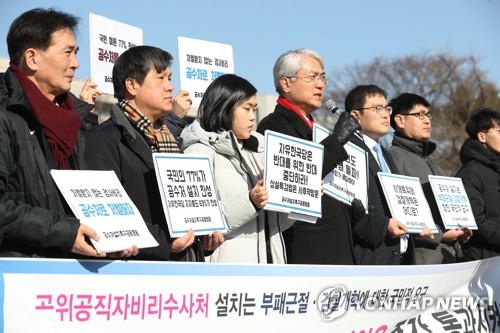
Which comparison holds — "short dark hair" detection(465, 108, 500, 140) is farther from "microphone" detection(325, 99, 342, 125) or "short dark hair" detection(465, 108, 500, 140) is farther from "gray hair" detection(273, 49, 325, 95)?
"microphone" detection(325, 99, 342, 125)

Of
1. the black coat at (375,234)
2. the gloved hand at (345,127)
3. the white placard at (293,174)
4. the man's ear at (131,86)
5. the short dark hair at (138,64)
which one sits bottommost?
the black coat at (375,234)

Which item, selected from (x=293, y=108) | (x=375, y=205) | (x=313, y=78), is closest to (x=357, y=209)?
(x=375, y=205)

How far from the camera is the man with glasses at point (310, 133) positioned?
5438 millimetres

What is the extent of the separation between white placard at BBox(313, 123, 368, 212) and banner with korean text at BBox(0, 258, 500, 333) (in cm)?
52

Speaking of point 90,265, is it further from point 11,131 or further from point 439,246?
point 439,246

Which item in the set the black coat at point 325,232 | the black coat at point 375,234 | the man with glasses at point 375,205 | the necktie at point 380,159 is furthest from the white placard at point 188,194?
the necktie at point 380,159

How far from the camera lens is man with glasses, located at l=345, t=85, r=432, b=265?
586 cm

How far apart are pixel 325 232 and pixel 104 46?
7.18 ft

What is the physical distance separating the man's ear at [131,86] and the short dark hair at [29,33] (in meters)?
0.66

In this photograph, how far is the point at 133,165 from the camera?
14.8 feet

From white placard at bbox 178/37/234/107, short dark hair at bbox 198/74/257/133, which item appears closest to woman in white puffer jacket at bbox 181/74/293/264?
short dark hair at bbox 198/74/257/133

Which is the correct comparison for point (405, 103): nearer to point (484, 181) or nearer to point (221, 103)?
point (484, 181)

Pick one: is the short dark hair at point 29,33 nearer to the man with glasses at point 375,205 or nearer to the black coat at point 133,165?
the black coat at point 133,165

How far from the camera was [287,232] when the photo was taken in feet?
18.1
